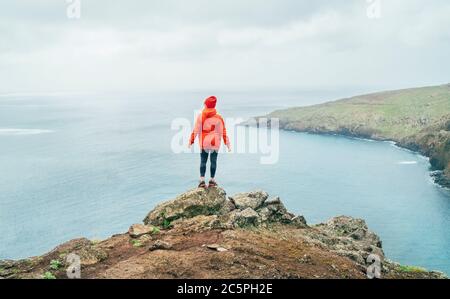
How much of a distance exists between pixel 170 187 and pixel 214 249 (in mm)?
93668

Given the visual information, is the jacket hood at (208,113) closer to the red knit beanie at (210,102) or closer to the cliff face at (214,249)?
the red knit beanie at (210,102)

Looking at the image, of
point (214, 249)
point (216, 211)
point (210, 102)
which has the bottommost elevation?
point (214, 249)

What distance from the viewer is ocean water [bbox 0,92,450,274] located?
274ft

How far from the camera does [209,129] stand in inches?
656

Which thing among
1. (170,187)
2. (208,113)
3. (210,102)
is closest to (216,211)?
(208,113)

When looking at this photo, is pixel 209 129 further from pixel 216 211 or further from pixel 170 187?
pixel 170 187

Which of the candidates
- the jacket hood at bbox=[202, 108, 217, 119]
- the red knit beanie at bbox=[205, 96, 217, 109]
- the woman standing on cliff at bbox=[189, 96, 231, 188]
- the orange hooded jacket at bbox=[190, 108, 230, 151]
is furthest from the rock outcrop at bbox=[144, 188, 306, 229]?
the red knit beanie at bbox=[205, 96, 217, 109]

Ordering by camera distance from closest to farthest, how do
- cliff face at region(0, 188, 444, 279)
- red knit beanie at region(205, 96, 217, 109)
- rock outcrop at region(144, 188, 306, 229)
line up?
1. cliff face at region(0, 188, 444, 279)
2. red knit beanie at region(205, 96, 217, 109)
3. rock outcrop at region(144, 188, 306, 229)

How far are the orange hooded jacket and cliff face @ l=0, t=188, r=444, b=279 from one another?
262cm

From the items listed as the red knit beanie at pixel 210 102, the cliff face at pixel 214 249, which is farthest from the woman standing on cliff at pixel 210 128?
the cliff face at pixel 214 249

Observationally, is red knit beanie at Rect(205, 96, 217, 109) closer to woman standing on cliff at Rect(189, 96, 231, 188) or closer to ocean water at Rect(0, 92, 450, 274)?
woman standing on cliff at Rect(189, 96, 231, 188)

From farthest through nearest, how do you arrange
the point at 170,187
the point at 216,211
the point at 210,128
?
the point at 170,187, the point at 216,211, the point at 210,128

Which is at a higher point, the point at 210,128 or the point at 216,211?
the point at 210,128
